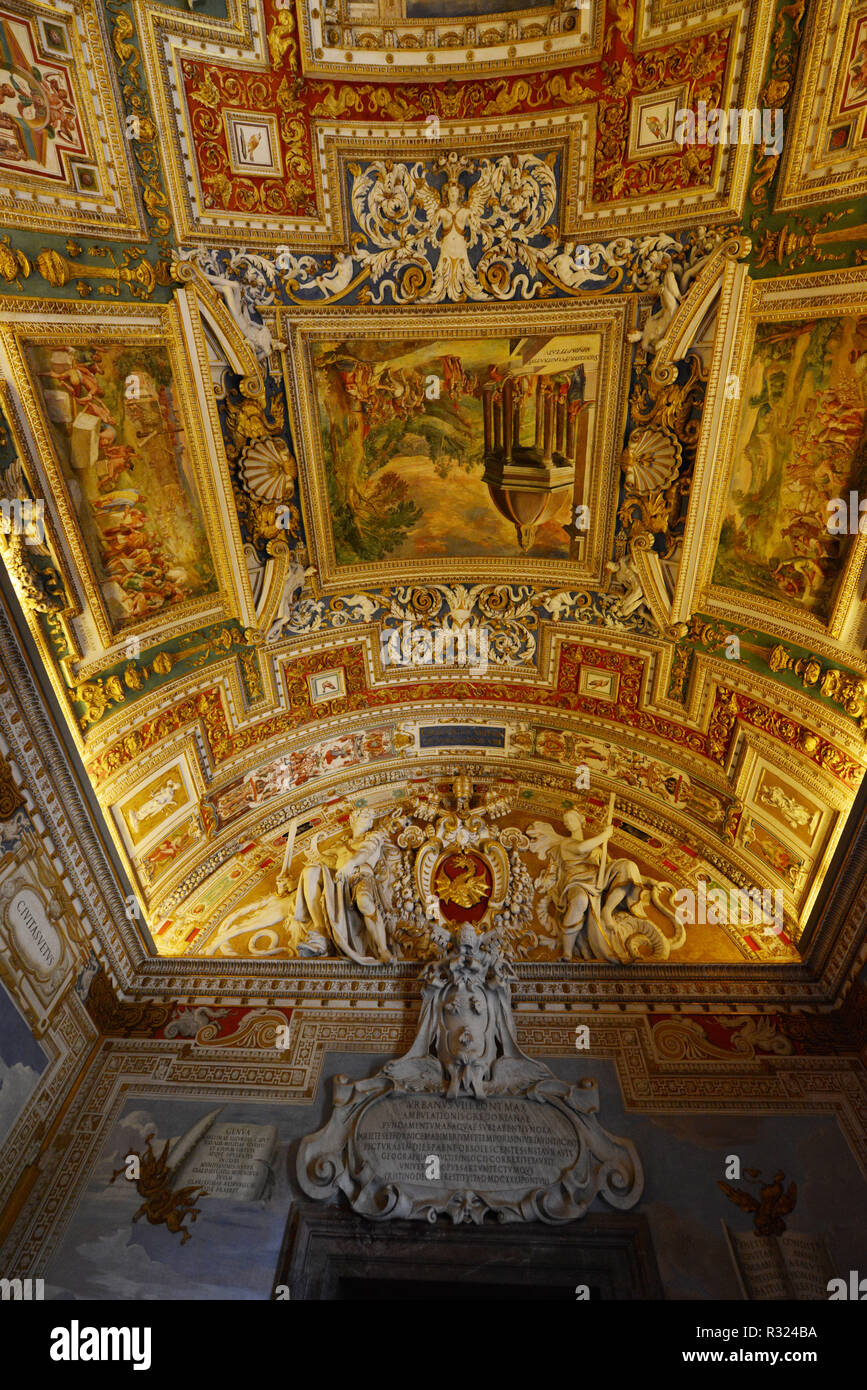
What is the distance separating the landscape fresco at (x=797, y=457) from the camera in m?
6.99

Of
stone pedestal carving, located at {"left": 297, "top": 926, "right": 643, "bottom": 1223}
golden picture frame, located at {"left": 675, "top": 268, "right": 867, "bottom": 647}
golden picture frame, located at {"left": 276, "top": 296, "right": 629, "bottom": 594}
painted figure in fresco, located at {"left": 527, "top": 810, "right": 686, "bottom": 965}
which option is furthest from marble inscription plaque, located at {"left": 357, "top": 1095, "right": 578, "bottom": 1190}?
golden picture frame, located at {"left": 276, "top": 296, "right": 629, "bottom": 594}

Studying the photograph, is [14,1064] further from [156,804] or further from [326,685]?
[326,685]

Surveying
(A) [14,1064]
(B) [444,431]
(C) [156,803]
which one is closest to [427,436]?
(B) [444,431]

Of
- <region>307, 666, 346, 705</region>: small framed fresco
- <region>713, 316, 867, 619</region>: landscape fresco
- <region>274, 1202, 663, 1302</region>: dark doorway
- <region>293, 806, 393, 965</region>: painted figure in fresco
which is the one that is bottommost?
<region>274, 1202, 663, 1302</region>: dark doorway

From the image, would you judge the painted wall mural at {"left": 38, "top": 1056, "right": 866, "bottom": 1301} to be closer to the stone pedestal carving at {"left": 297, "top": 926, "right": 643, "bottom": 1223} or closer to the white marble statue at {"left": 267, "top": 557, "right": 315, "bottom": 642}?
the stone pedestal carving at {"left": 297, "top": 926, "right": 643, "bottom": 1223}

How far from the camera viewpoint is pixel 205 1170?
23.3 feet

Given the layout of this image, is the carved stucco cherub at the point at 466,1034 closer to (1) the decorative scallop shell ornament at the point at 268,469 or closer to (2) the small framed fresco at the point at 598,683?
(2) the small framed fresco at the point at 598,683

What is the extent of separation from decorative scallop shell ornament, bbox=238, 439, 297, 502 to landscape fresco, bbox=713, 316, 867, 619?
5.17 meters

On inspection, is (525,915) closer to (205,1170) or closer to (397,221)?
(205,1170)

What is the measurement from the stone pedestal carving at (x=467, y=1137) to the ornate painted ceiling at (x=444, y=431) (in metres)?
1.35

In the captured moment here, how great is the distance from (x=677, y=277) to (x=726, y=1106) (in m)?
8.56

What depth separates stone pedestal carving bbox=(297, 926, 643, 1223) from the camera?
6.75 meters

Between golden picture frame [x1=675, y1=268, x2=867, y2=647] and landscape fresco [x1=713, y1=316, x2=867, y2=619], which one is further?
landscape fresco [x1=713, y1=316, x2=867, y2=619]

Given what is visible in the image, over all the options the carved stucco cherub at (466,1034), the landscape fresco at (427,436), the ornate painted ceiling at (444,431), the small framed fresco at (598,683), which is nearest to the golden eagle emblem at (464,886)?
the ornate painted ceiling at (444,431)
